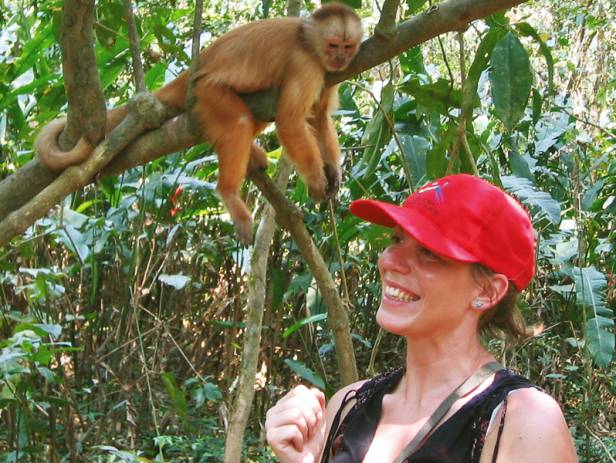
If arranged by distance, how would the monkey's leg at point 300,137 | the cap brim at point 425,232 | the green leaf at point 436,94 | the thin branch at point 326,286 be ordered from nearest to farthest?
the cap brim at point 425,232 → the thin branch at point 326,286 → the green leaf at point 436,94 → the monkey's leg at point 300,137

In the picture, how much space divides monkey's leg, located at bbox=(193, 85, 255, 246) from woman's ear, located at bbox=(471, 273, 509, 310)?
72.4 inches

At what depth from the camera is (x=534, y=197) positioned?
445 cm

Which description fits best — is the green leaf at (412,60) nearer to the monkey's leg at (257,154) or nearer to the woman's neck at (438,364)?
the monkey's leg at (257,154)

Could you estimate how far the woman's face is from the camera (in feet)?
5.74

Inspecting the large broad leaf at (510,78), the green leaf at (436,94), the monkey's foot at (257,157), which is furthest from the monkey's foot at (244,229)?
the large broad leaf at (510,78)

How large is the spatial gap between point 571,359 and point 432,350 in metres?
4.69

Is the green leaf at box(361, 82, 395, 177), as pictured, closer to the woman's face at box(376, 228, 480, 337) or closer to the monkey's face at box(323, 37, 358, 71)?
the monkey's face at box(323, 37, 358, 71)

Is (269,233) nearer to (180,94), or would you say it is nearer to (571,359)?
(180,94)

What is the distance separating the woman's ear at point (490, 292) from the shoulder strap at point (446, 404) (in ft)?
0.51

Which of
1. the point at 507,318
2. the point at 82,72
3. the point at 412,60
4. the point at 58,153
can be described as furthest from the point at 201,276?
the point at 507,318

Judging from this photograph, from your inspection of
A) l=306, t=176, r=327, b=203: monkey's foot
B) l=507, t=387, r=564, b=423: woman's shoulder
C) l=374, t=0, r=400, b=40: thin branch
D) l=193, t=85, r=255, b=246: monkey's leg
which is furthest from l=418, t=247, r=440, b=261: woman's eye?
l=306, t=176, r=327, b=203: monkey's foot

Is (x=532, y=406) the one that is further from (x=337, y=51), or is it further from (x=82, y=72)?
(x=337, y=51)

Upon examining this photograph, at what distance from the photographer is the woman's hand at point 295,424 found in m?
1.56

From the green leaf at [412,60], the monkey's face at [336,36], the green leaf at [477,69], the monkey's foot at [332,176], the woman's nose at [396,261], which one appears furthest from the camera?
the monkey's foot at [332,176]
